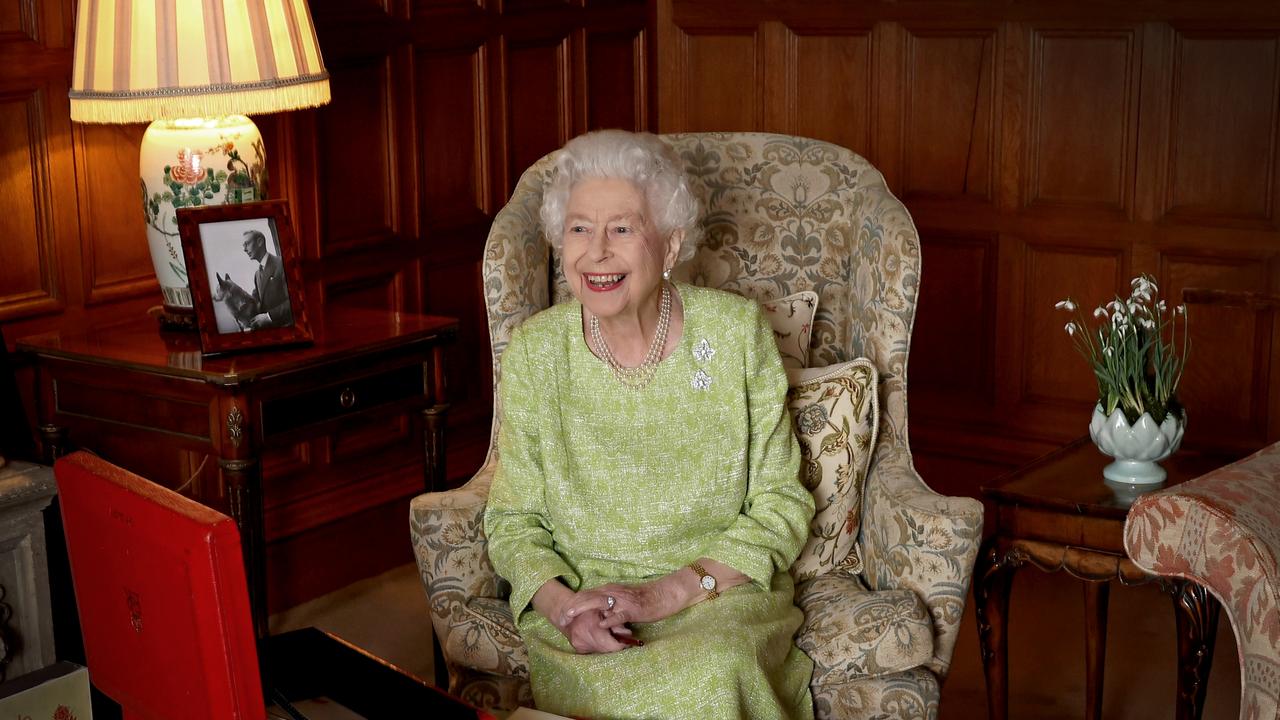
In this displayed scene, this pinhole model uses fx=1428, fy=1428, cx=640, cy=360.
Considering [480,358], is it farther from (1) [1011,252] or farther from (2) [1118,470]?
(2) [1118,470]

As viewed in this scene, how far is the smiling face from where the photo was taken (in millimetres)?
2184

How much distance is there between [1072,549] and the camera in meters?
2.41

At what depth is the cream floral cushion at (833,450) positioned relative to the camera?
2.34 m

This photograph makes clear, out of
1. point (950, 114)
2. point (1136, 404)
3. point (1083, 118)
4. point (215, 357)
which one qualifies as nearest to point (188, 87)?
point (215, 357)

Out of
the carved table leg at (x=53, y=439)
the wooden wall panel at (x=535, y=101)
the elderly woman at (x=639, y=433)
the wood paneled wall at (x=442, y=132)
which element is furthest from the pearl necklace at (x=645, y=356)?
the wooden wall panel at (x=535, y=101)

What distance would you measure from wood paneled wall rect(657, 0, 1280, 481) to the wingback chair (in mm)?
1454

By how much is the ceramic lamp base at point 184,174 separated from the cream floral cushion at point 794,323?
3.33 ft

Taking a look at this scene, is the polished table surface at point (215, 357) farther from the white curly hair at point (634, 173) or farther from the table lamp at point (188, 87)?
the white curly hair at point (634, 173)

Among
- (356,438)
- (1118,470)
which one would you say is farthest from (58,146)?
(1118,470)

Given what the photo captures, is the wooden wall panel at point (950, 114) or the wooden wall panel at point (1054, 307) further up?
the wooden wall panel at point (950, 114)

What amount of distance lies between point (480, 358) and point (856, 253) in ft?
5.27

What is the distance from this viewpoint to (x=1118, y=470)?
251 centimetres

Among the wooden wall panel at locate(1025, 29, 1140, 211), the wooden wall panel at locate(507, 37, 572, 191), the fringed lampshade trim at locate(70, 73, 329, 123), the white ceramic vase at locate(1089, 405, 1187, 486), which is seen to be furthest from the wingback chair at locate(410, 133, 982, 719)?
the wooden wall panel at locate(1025, 29, 1140, 211)

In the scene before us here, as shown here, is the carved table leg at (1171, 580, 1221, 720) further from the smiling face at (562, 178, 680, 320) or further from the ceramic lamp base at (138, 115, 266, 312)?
the ceramic lamp base at (138, 115, 266, 312)
